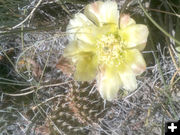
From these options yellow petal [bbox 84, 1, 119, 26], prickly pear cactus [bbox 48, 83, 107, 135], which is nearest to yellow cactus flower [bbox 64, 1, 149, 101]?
yellow petal [bbox 84, 1, 119, 26]

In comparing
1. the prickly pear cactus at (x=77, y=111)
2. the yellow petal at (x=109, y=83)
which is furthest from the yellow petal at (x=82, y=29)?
the prickly pear cactus at (x=77, y=111)

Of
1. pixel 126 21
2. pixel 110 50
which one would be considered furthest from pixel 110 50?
pixel 126 21

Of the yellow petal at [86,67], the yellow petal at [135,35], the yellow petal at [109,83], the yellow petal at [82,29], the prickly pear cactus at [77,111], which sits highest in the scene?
the yellow petal at [82,29]

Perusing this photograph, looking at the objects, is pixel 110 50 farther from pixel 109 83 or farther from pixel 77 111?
pixel 77 111

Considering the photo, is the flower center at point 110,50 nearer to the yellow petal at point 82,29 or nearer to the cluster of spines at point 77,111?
the yellow petal at point 82,29

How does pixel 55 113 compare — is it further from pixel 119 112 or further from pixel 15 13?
pixel 15 13
